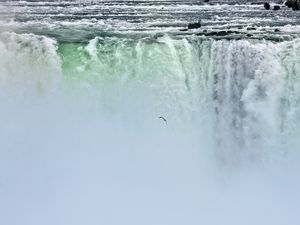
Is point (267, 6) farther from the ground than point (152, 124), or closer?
farther from the ground

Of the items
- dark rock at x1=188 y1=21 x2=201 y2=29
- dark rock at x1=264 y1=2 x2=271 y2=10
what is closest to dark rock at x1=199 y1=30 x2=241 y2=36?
dark rock at x1=188 y1=21 x2=201 y2=29

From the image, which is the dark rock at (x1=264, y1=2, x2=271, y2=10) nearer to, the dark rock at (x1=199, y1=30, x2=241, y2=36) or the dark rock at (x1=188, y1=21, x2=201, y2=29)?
the dark rock at (x1=188, y1=21, x2=201, y2=29)

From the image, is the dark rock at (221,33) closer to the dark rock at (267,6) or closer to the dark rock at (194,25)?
the dark rock at (194,25)

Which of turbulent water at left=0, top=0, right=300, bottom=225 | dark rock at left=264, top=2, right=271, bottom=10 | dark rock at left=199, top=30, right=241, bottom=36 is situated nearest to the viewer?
turbulent water at left=0, top=0, right=300, bottom=225

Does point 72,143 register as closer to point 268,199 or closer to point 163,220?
point 163,220

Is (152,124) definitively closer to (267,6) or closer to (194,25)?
(194,25)

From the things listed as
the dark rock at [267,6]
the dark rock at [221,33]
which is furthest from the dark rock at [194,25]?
the dark rock at [267,6]

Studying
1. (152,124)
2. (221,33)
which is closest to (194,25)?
(221,33)

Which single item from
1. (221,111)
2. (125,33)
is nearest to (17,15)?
(125,33)
